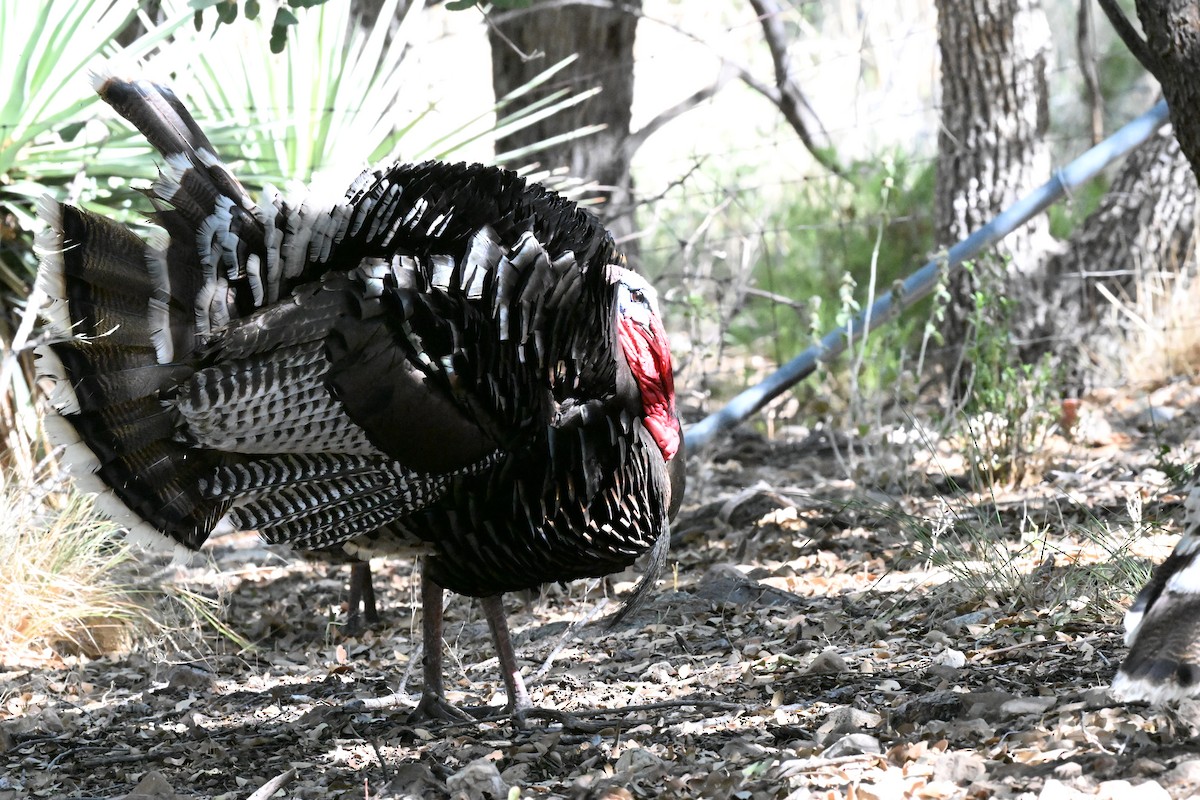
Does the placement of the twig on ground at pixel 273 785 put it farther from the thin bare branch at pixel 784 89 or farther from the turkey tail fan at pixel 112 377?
the thin bare branch at pixel 784 89

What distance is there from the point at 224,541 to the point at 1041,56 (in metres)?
5.10

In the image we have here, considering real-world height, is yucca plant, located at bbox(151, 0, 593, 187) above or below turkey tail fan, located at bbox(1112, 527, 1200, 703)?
above

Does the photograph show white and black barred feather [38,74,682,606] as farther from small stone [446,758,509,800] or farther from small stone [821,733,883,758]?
small stone [821,733,883,758]

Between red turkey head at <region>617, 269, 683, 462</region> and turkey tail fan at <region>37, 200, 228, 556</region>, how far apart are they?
1308mm

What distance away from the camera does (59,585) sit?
4828mm

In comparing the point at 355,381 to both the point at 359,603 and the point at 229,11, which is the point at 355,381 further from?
the point at 359,603

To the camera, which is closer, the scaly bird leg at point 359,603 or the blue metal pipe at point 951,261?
the scaly bird leg at point 359,603

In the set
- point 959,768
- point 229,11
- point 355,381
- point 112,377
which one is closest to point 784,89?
point 229,11

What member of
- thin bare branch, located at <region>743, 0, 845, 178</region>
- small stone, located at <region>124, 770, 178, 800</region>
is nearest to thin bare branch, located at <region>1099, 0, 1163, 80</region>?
small stone, located at <region>124, 770, 178, 800</region>

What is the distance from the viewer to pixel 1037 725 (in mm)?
2992

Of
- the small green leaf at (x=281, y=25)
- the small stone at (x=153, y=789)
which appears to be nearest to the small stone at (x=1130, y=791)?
the small stone at (x=153, y=789)

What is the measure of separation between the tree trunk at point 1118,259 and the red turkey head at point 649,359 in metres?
3.88

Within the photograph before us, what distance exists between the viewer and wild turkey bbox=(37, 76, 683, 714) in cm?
370

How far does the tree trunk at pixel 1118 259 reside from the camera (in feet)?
23.7
